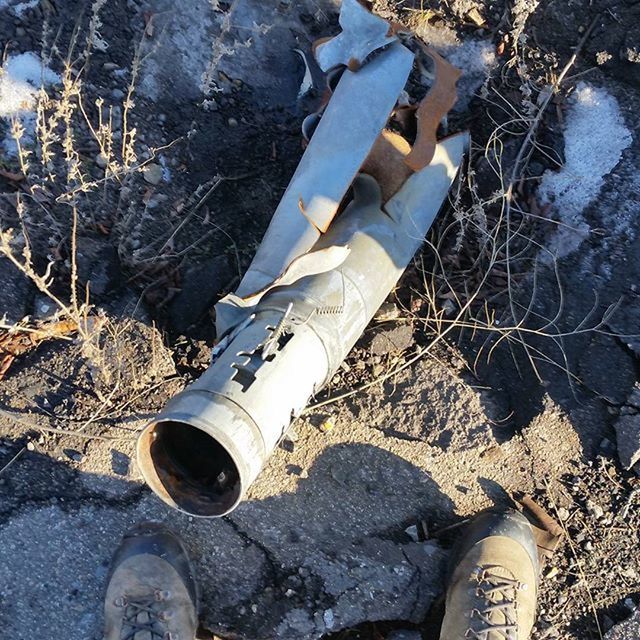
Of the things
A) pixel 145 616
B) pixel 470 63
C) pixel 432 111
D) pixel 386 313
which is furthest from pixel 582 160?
pixel 145 616

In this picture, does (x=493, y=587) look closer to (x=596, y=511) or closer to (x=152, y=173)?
(x=596, y=511)

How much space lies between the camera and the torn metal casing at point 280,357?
1828 mm

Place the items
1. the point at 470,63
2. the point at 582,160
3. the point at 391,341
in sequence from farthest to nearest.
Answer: the point at 470,63
the point at 582,160
the point at 391,341

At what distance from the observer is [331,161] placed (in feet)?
7.37

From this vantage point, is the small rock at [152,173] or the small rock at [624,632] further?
the small rock at [152,173]

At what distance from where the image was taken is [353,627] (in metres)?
2.35

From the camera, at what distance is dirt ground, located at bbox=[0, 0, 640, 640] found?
7.75ft

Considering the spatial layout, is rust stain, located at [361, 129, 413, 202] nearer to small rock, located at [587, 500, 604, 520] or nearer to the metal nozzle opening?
the metal nozzle opening

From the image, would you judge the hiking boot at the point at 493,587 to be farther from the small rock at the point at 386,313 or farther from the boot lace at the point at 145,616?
the boot lace at the point at 145,616

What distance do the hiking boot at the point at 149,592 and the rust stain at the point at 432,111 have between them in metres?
1.64

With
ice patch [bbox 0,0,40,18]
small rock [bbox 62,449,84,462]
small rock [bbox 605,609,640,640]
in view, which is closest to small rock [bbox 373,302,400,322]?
small rock [bbox 62,449,84,462]

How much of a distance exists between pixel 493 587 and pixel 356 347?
1004 millimetres

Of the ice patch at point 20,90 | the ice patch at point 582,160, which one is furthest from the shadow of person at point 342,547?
the ice patch at point 20,90

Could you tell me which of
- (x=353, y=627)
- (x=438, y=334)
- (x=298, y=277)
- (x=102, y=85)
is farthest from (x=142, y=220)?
(x=353, y=627)
